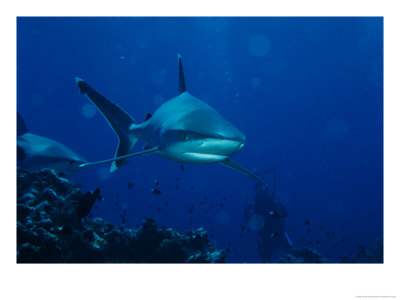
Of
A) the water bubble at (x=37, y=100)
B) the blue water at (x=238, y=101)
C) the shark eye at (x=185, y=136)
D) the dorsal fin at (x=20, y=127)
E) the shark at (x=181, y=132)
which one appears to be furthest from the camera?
the water bubble at (x=37, y=100)

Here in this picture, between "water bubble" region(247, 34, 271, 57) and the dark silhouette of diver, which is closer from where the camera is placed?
the dark silhouette of diver

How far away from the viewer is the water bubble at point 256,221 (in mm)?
16219

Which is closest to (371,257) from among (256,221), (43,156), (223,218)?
(256,221)

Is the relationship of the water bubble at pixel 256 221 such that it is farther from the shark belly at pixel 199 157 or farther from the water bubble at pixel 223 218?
the water bubble at pixel 223 218

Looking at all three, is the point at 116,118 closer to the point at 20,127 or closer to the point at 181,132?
the point at 181,132

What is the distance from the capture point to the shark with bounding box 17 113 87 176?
5539 millimetres

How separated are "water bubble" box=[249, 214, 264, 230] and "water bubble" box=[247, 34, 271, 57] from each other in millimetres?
48517

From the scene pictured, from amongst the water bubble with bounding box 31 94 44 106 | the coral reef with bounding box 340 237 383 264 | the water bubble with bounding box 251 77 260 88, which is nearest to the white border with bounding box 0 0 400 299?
the coral reef with bounding box 340 237 383 264

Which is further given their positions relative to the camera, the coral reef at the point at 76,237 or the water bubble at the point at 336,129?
the water bubble at the point at 336,129

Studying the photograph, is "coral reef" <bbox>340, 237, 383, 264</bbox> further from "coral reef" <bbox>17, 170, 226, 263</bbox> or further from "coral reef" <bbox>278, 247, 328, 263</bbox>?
"coral reef" <bbox>17, 170, 226, 263</bbox>

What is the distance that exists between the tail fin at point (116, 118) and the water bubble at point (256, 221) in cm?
1297
